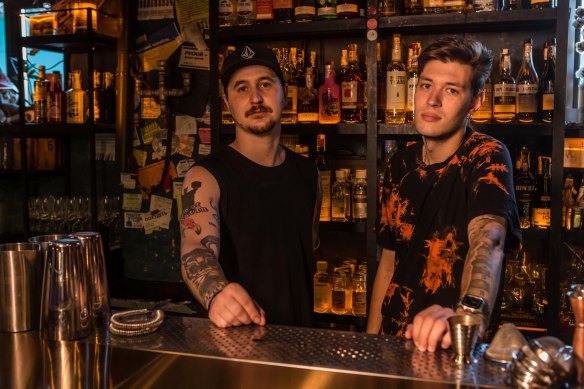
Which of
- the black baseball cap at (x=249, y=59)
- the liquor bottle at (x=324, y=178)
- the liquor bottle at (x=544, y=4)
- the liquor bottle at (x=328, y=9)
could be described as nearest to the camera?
the black baseball cap at (x=249, y=59)

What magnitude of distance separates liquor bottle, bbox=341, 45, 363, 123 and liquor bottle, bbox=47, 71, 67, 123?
170 centimetres

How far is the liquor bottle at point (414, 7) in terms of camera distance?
2510mm

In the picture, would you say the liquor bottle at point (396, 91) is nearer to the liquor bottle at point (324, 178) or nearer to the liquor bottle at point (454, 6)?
the liquor bottle at point (454, 6)

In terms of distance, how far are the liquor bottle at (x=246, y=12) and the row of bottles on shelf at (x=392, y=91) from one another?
205 millimetres

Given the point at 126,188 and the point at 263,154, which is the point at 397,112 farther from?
the point at 126,188

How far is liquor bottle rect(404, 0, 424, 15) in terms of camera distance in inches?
98.8

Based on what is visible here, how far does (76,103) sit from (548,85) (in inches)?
95.8

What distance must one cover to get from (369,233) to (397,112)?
53 cm

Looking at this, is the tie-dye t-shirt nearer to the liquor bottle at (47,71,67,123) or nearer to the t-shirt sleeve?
the t-shirt sleeve

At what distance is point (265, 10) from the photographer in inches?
104

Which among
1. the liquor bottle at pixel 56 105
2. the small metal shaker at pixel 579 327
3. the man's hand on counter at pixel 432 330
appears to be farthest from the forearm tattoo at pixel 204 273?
the liquor bottle at pixel 56 105

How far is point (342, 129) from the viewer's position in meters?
2.53

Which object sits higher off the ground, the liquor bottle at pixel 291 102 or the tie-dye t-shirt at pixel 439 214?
the liquor bottle at pixel 291 102

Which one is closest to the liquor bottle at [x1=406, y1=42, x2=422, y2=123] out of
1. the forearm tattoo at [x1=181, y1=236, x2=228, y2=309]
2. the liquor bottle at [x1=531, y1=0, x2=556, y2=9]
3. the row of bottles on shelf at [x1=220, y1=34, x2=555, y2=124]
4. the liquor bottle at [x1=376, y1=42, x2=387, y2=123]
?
the row of bottles on shelf at [x1=220, y1=34, x2=555, y2=124]
